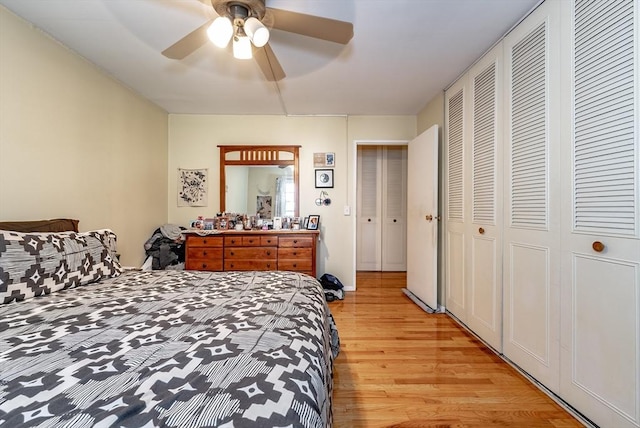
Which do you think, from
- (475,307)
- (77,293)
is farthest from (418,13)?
(77,293)

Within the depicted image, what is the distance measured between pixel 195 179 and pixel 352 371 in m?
3.12

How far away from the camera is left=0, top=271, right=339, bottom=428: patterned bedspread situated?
58 centimetres

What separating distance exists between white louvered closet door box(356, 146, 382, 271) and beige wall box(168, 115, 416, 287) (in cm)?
124

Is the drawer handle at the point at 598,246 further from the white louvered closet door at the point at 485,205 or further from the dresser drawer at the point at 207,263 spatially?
the dresser drawer at the point at 207,263

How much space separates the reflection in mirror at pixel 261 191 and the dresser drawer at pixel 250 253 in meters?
0.61

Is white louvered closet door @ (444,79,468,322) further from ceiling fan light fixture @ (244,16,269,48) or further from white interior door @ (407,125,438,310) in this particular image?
ceiling fan light fixture @ (244,16,269,48)

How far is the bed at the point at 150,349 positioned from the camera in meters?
0.59

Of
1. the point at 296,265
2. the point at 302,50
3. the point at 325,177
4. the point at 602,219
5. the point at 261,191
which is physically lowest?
the point at 296,265

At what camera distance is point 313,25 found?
1535 mm

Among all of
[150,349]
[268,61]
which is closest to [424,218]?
[268,61]

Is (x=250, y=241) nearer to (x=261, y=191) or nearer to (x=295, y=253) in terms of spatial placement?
(x=295, y=253)

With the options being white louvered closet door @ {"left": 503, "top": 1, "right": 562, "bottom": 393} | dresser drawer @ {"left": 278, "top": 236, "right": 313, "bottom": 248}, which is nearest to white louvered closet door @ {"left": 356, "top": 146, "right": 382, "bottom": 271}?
dresser drawer @ {"left": 278, "top": 236, "right": 313, "bottom": 248}

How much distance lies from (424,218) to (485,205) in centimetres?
95

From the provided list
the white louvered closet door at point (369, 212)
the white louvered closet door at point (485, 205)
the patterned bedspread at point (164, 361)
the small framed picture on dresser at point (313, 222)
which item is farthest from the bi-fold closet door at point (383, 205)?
the patterned bedspread at point (164, 361)
